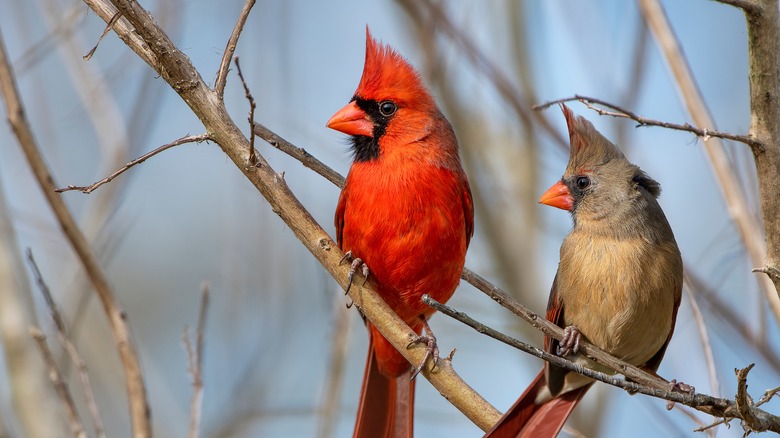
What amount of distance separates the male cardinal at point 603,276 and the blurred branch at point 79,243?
1.10 metres

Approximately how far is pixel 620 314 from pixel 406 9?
1856 mm

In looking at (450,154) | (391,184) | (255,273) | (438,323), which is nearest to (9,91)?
(391,184)

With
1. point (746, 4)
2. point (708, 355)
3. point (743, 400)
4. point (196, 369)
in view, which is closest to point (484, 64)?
point (708, 355)

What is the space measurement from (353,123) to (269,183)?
0.98 meters

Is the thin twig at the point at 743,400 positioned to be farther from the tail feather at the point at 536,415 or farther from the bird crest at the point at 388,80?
the bird crest at the point at 388,80

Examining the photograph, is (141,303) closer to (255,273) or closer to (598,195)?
(255,273)

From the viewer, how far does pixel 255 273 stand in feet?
12.7

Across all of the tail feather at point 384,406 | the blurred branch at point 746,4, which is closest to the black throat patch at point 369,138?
the tail feather at point 384,406

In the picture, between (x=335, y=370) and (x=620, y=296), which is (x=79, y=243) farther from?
(x=620, y=296)

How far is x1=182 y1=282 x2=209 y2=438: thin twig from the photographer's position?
2.31 meters

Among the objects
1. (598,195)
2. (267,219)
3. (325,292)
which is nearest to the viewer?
(598,195)

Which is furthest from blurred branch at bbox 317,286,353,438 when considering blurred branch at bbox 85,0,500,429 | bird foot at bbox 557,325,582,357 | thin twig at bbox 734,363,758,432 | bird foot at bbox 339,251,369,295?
thin twig at bbox 734,363,758,432

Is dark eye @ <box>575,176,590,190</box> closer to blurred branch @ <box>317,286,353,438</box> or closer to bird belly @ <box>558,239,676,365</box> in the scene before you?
bird belly @ <box>558,239,676,365</box>

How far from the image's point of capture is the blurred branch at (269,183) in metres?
2.01
